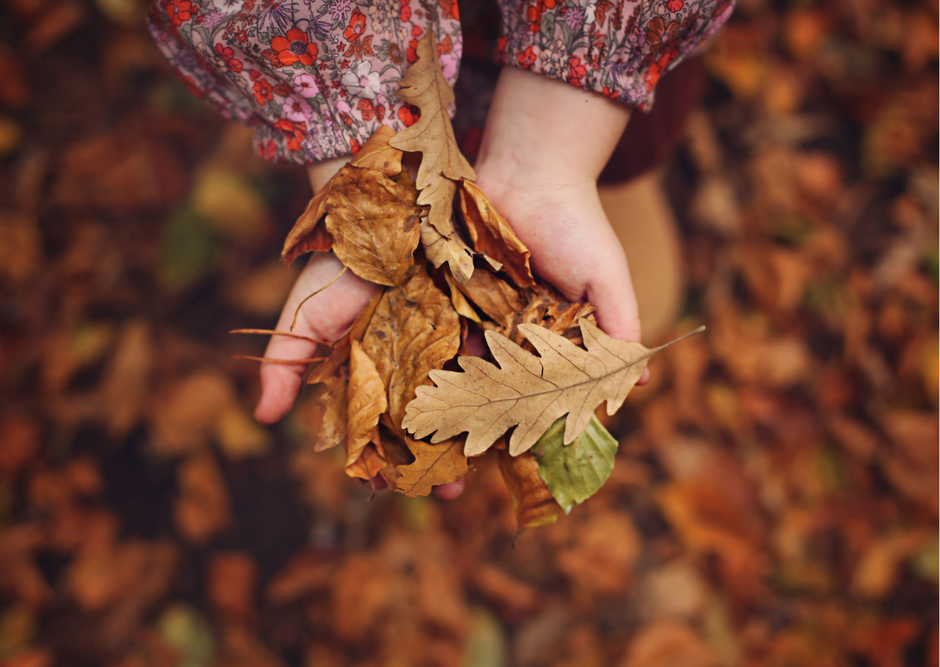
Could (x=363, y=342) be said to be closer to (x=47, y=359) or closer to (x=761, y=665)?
(x=47, y=359)

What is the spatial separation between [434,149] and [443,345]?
309 mm

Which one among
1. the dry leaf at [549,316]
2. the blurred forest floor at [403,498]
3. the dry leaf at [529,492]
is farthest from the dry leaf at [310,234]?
the blurred forest floor at [403,498]

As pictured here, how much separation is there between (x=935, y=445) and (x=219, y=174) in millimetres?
2458

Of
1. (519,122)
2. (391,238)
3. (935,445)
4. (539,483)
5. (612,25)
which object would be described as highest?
(612,25)

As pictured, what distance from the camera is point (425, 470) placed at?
0.91 metres

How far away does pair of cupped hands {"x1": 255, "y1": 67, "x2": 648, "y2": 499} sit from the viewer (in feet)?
3.17

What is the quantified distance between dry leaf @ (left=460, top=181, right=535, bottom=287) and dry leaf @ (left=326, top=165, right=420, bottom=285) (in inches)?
3.6

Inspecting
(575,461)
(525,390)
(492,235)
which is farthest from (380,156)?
(575,461)

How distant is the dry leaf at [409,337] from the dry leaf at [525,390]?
5cm

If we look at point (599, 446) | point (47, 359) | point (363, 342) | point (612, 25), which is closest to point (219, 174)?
point (47, 359)

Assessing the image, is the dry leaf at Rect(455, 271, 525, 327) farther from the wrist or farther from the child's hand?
the wrist

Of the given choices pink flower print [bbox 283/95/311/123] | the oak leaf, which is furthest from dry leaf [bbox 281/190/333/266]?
pink flower print [bbox 283/95/311/123]

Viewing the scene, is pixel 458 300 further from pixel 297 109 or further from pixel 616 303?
pixel 297 109

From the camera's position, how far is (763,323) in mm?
2025
